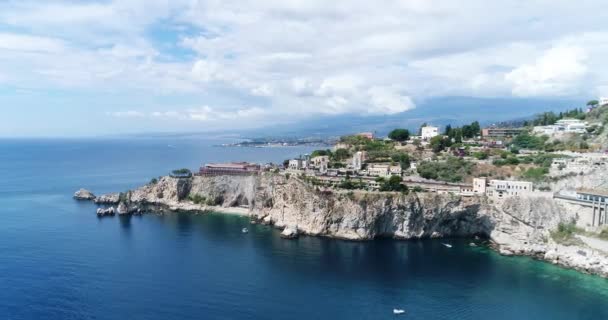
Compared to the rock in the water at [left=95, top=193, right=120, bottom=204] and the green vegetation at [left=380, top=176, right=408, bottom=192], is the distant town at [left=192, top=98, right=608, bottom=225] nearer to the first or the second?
the green vegetation at [left=380, top=176, right=408, bottom=192]

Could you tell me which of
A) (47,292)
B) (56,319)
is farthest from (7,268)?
(56,319)

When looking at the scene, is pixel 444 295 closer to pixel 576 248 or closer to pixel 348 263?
pixel 348 263

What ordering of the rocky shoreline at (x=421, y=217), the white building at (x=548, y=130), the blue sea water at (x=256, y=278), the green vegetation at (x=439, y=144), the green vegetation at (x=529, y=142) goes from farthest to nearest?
the white building at (x=548, y=130) → the green vegetation at (x=439, y=144) → the green vegetation at (x=529, y=142) → the rocky shoreline at (x=421, y=217) → the blue sea water at (x=256, y=278)

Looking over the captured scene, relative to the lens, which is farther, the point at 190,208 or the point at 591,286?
the point at 190,208

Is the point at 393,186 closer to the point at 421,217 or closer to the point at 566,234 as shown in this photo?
the point at 421,217

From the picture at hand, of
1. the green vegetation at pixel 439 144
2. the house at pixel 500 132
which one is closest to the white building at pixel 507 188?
the green vegetation at pixel 439 144

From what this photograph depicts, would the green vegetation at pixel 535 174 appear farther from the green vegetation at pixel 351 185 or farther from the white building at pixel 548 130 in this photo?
the white building at pixel 548 130

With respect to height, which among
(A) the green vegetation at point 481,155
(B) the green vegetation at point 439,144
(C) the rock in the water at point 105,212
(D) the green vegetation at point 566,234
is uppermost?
(B) the green vegetation at point 439,144
